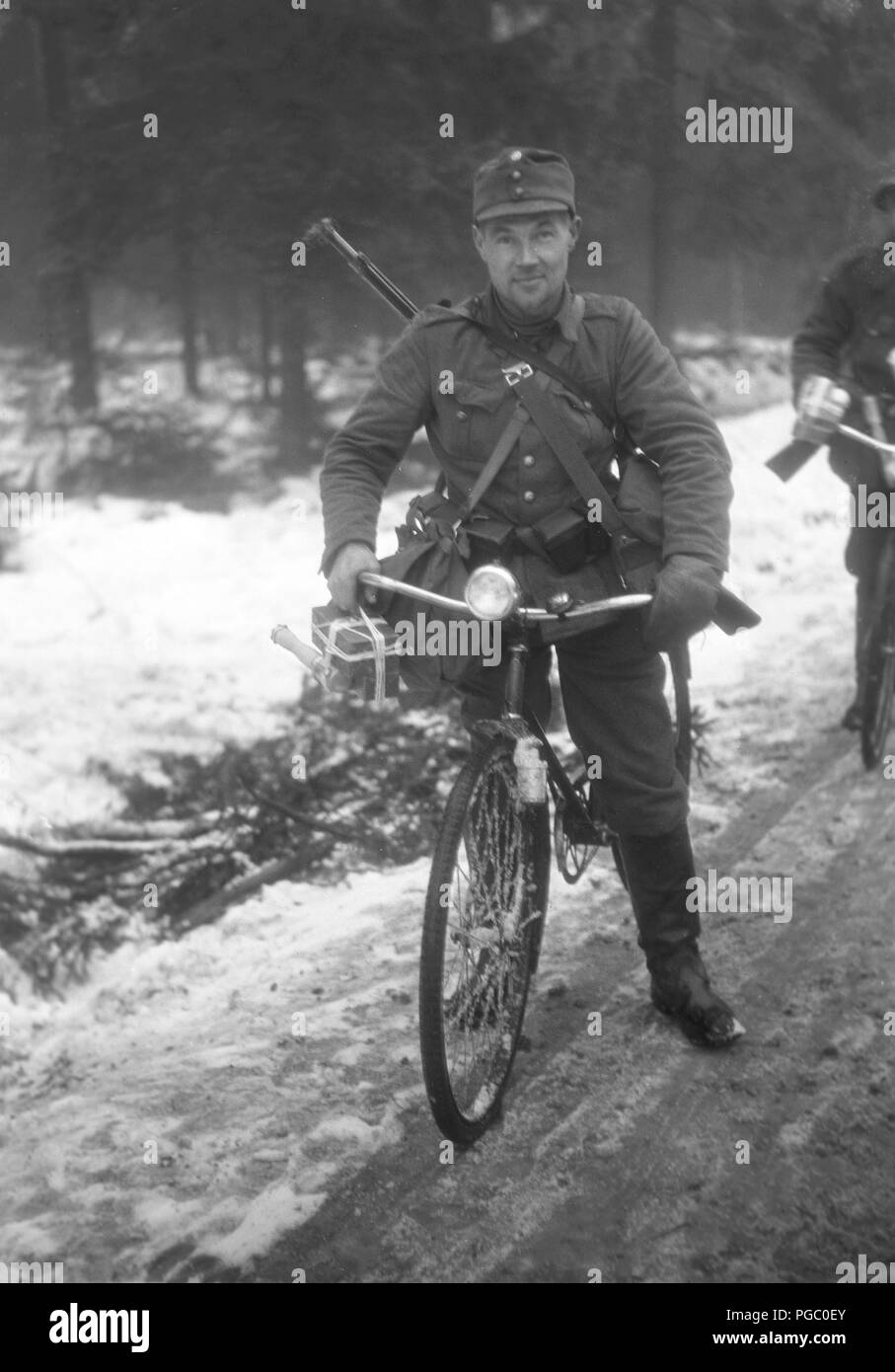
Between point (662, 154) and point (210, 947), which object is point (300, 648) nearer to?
point (210, 947)

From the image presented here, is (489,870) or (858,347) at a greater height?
(858,347)

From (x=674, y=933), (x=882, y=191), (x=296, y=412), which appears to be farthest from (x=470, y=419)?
(x=296, y=412)

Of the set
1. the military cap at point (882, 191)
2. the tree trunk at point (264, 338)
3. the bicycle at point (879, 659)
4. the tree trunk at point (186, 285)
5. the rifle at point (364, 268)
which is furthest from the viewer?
the tree trunk at point (264, 338)

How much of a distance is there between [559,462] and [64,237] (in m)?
4.47

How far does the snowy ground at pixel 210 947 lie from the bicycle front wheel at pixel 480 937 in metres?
0.29

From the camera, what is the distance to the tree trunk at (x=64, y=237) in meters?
6.33

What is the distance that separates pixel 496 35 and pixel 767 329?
13.5 feet

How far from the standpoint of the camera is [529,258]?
3502mm

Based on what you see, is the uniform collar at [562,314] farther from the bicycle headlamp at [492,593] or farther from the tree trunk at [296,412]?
the tree trunk at [296,412]

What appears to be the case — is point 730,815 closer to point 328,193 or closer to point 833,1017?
point 833,1017

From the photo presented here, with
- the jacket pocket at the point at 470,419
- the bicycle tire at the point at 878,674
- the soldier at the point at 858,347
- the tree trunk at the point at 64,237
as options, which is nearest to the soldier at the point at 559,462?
the jacket pocket at the point at 470,419

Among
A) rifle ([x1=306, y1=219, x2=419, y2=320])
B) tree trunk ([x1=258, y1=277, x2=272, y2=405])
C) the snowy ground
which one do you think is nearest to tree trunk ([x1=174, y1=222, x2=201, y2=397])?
tree trunk ([x1=258, y1=277, x2=272, y2=405])

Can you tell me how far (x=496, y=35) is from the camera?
6.88 meters

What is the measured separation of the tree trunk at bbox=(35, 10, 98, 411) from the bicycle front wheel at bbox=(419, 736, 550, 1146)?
4543 millimetres
